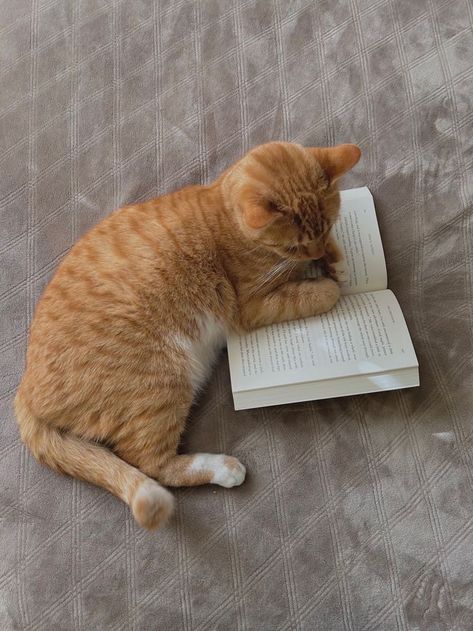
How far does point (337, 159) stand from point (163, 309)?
0.49m

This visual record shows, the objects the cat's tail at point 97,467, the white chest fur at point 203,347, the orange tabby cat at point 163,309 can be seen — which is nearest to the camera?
the cat's tail at point 97,467

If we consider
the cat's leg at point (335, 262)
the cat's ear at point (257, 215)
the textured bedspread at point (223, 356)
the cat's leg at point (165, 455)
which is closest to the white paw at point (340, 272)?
the cat's leg at point (335, 262)

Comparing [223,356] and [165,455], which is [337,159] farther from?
[165,455]

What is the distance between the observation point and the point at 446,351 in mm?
1240

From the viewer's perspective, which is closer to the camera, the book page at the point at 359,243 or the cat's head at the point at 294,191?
the cat's head at the point at 294,191

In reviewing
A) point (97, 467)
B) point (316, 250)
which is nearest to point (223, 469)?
point (97, 467)

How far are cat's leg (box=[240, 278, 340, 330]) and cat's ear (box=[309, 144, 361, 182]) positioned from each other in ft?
0.78

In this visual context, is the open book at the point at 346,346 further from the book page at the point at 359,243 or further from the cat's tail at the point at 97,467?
the cat's tail at the point at 97,467

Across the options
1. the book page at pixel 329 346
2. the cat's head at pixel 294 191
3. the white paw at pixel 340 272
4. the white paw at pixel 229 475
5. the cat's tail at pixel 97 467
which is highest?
the cat's head at pixel 294 191

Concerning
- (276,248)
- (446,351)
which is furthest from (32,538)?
(446,351)

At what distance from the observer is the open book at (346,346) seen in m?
1.20

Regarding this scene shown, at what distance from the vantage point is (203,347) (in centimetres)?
133

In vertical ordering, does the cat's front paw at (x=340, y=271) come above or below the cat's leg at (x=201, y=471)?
above

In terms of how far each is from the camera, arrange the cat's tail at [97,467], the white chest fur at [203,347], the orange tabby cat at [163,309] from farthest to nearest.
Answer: the white chest fur at [203,347] → the orange tabby cat at [163,309] → the cat's tail at [97,467]
